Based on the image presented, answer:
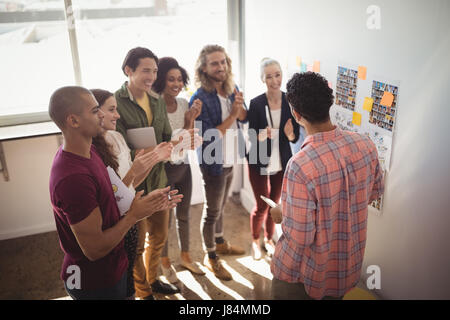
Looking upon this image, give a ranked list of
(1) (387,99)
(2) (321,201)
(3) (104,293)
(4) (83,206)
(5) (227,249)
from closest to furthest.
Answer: (4) (83,206)
(2) (321,201)
(3) (104,293)
(1) (387,99)
(5) (227,249)

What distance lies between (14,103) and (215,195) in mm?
1832

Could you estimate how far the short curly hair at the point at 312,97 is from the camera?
57.9 inches

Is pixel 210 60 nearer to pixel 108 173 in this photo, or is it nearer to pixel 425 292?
pixel 108 173

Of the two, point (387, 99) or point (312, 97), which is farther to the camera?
point (387, 99)

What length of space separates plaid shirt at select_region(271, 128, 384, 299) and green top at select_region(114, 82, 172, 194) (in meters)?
0.89

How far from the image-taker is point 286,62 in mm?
2732

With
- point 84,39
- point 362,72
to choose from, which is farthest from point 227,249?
point 84,39

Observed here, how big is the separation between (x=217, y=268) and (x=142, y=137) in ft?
3.60

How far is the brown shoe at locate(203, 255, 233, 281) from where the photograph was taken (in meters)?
2.69

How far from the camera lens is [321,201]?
57.2 inches

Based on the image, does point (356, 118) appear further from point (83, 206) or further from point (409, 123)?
point (83, 206)

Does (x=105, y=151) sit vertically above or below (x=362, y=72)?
below

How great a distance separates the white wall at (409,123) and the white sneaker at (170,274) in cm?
123

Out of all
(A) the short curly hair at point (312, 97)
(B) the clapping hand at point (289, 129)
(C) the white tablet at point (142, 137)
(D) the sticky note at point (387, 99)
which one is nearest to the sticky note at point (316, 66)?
(B) the clapping hand at point (289, 129)
